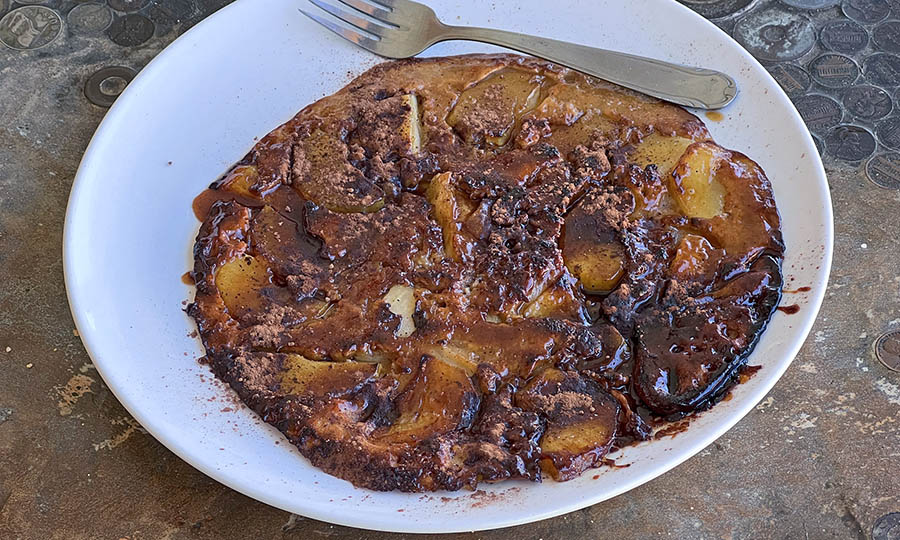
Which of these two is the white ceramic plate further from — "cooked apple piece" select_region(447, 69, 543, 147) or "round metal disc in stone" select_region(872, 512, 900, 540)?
"round metal disc in stone" select_region(872, 512, 900, 540)

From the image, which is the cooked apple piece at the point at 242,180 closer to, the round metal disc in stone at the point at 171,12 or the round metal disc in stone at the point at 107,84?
the round metal disc in stone at the point at 107,84

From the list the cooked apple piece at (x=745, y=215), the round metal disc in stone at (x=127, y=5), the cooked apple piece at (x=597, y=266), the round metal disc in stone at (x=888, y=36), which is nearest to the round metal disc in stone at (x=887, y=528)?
the cooked apple piece at (x=745, y=215)

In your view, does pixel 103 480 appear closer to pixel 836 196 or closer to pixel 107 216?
pixel 107 216

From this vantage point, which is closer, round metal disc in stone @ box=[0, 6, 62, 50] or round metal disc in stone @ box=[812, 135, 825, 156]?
round metal disc in stone @ box=[812, 135, 825, 156]

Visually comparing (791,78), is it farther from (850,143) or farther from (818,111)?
(850,143)

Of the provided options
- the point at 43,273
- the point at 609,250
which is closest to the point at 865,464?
the point at 609,250

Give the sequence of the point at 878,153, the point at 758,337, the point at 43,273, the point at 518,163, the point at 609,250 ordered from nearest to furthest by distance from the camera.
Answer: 1. the point at 758,337
2. the point at 609,250
3. the point at 518,163
4. the point at 43,273
5. the point at 878,153

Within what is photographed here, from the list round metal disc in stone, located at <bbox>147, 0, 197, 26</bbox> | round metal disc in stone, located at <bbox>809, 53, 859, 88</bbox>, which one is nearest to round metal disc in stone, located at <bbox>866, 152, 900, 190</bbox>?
round metal disc in stone, located at <bbox>809, 53, 859, 88</bbox>
